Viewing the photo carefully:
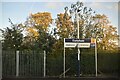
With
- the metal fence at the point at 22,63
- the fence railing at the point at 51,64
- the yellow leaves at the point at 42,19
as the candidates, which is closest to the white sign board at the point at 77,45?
the fence railing at the point at 51,64

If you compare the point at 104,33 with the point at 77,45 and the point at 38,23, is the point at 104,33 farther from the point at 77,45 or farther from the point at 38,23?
the point at 38,23

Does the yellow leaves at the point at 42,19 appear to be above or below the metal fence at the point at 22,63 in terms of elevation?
above

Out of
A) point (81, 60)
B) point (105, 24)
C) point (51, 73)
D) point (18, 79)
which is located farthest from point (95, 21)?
point (18, 79)

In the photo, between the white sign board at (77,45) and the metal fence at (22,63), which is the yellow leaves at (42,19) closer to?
the metal fence at (22,63)

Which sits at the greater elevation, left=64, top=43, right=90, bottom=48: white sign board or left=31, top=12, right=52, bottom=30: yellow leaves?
left=31, top=12, right=52, bottom=30: yellow leaves

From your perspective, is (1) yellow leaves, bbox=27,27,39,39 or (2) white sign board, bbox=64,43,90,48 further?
(1) yellow leaves, bbox=27,27,39,39

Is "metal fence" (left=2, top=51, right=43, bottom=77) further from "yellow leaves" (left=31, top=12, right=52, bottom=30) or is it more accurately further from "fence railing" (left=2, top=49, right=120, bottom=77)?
"yellow leaves" (left=31, top=12, right=52, bottom=30)

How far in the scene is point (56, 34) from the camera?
19.1 m

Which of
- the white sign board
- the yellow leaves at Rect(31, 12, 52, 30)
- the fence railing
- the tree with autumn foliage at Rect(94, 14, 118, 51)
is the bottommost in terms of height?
the fence railing

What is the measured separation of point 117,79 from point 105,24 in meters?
5.31

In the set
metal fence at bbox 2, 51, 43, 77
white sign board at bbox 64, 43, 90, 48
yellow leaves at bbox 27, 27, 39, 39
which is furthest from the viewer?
yellow leaves at bbox 27, 27, 39, 39

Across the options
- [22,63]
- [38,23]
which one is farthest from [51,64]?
[38,23]

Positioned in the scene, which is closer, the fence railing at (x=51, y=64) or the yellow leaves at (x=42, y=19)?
the fence railing at (x=51, y=64)

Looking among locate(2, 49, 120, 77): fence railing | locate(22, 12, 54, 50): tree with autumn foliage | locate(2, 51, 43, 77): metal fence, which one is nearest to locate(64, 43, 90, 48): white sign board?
locate(2, 49, 120, 77): fence railing
